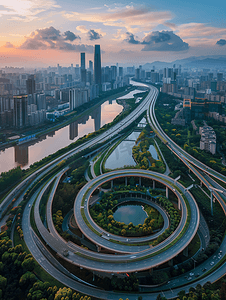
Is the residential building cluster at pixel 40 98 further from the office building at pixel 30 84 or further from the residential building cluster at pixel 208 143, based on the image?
the residential building cluster at pixel 208 143

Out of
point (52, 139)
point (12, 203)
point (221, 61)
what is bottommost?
point (12, 203)

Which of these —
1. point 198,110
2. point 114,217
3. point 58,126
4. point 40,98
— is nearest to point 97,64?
point 40,98

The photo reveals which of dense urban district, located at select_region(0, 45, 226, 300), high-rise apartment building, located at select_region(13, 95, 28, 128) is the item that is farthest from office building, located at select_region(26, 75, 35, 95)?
dense urban district, located at select_region(0, 45, 226, 300)

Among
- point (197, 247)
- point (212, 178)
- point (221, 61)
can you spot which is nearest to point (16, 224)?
point (197, 247)

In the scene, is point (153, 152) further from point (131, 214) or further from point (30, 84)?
point (30, 84)

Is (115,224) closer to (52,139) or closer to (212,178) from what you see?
(212,178)

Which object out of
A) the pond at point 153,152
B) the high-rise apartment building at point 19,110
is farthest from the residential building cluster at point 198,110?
the high-rise apartment building at point 19,110

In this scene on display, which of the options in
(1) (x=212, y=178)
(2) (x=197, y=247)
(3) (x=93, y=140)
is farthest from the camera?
(3) (x=93, y=140)

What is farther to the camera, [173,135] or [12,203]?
[173,135]
